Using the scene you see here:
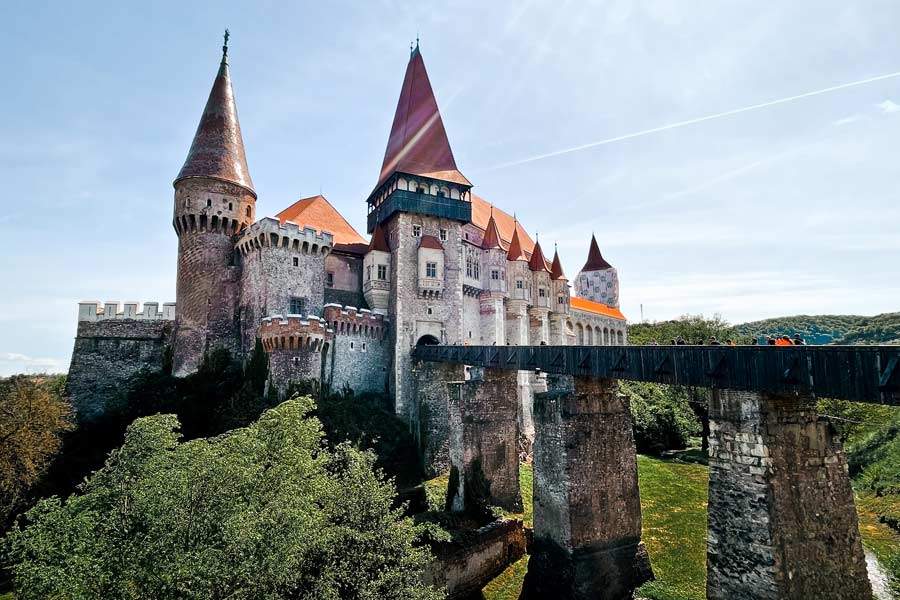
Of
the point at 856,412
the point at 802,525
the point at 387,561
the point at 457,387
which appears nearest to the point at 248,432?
the point at 387,561

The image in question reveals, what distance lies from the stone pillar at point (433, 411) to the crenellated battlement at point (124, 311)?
15157mm

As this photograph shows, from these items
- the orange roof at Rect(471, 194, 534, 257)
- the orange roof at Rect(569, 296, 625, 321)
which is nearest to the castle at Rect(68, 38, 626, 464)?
the orange roof at Rect(471, 194, 534, 257)

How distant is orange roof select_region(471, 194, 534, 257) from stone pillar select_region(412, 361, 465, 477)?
14.3m

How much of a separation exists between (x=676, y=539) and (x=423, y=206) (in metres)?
22.5

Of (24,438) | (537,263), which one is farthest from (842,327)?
(24,438)

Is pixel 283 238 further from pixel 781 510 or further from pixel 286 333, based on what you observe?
pixel 781 510

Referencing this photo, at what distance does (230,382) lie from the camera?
78.4 feet

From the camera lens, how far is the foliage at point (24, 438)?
56.1ft

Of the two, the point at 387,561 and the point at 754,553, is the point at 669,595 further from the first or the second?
the point at 387,561

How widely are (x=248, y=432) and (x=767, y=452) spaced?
39.0ft

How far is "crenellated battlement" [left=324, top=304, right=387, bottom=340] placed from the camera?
26.1 meters

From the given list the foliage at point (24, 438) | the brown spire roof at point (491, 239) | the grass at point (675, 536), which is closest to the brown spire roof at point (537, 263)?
the brown spire roof at point (491, 239)

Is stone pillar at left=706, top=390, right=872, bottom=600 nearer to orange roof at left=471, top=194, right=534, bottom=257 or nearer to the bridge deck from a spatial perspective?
the bridge deck

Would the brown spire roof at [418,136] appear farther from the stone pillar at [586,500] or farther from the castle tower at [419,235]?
the stone pillar at [586,500]
